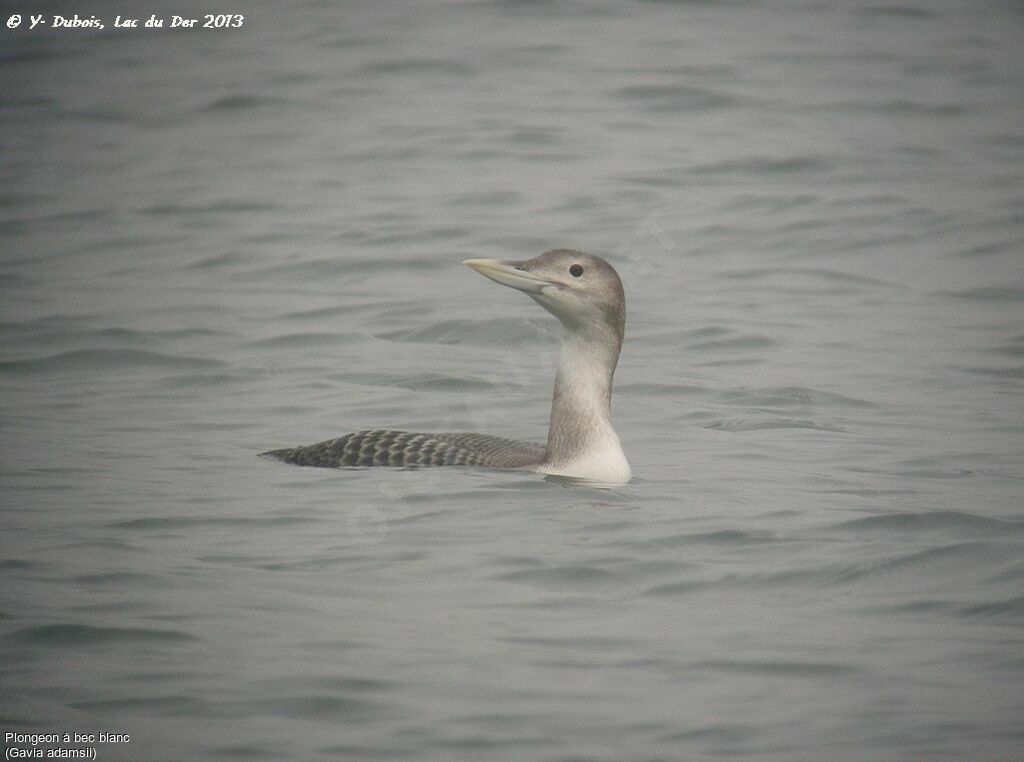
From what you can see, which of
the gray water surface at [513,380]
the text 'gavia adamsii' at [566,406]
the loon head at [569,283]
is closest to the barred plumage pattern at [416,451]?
the text 'gavia adamsii' at [566,406]

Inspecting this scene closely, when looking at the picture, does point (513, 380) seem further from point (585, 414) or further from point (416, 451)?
point (585, 414)

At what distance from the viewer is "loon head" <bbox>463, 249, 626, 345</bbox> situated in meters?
6.60

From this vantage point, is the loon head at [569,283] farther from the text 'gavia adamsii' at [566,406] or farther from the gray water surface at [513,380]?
the gray water surface at [513,380]

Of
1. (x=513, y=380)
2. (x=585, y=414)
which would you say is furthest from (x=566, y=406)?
(x=513, y=380)

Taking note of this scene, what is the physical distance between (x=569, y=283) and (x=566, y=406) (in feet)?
1.74

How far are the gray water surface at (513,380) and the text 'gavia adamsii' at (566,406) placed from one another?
161mm

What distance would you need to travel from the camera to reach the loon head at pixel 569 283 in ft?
21.7

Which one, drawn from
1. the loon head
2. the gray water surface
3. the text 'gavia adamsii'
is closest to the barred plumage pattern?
the text 'gavia adamsii'

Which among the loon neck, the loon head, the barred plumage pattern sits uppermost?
the loon head

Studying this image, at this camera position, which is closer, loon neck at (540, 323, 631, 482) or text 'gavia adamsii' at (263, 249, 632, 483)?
text 'gavia adamsii' at (263, 249, 632, 483)

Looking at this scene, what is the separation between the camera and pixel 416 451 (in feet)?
23.0

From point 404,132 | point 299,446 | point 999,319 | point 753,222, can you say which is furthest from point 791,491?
point 404,132

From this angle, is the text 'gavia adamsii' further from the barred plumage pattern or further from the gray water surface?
the gray water surface

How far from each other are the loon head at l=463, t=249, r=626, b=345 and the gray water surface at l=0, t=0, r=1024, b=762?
2.35 ft
